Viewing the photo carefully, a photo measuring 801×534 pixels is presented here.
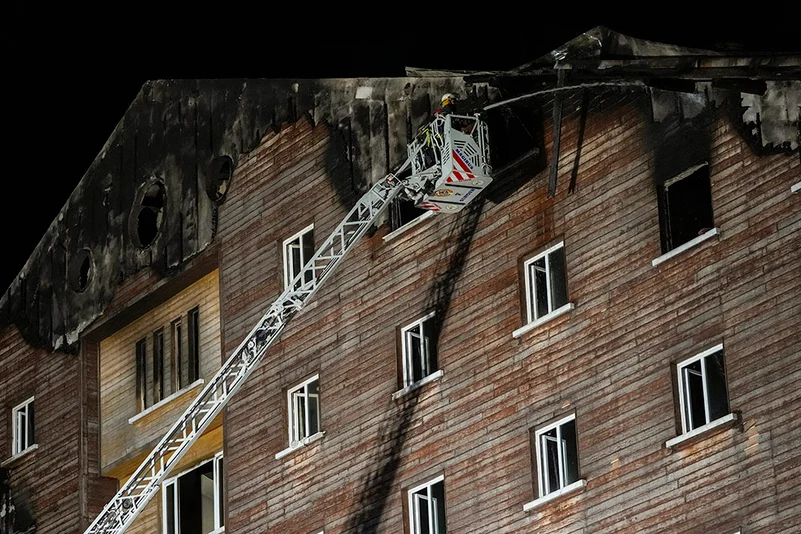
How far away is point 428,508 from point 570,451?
3.77 metres

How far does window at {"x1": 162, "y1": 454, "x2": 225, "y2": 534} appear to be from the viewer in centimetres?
4822

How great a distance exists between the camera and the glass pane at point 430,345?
41625mm

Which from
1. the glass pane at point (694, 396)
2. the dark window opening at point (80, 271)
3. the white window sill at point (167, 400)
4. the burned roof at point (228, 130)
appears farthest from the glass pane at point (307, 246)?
the glass pane at point (694, 396)

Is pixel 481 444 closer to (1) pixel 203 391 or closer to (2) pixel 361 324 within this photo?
(2) pixel 361 324

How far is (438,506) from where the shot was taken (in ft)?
134

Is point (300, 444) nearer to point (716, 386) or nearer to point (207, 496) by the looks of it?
point (207, 496)

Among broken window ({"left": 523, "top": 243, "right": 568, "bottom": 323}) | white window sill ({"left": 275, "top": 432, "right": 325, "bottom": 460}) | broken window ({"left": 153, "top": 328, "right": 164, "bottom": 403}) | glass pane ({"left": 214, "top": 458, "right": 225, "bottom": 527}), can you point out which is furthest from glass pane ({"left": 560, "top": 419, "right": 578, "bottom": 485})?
broken window ({"left": 153, "top": 328, "right": 164, "bottom": 403})

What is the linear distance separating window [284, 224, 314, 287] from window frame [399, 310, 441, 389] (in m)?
4.08

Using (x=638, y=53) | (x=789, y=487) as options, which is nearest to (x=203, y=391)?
(x=638, y=53)

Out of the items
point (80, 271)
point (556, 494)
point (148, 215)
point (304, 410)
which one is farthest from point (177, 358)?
point (556, 494)

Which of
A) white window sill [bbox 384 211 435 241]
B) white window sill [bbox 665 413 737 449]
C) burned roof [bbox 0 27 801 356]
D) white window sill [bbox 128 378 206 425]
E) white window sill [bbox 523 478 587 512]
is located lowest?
white window sill [bbox 523 478 587 512]

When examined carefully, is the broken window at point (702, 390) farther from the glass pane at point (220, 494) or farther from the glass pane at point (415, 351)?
the glass pane at point (220, 494)

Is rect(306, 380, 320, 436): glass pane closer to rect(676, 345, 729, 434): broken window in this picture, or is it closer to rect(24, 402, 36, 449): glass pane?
rect(676, 345, 729, 434): broken window

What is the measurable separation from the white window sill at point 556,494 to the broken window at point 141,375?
14.9m
